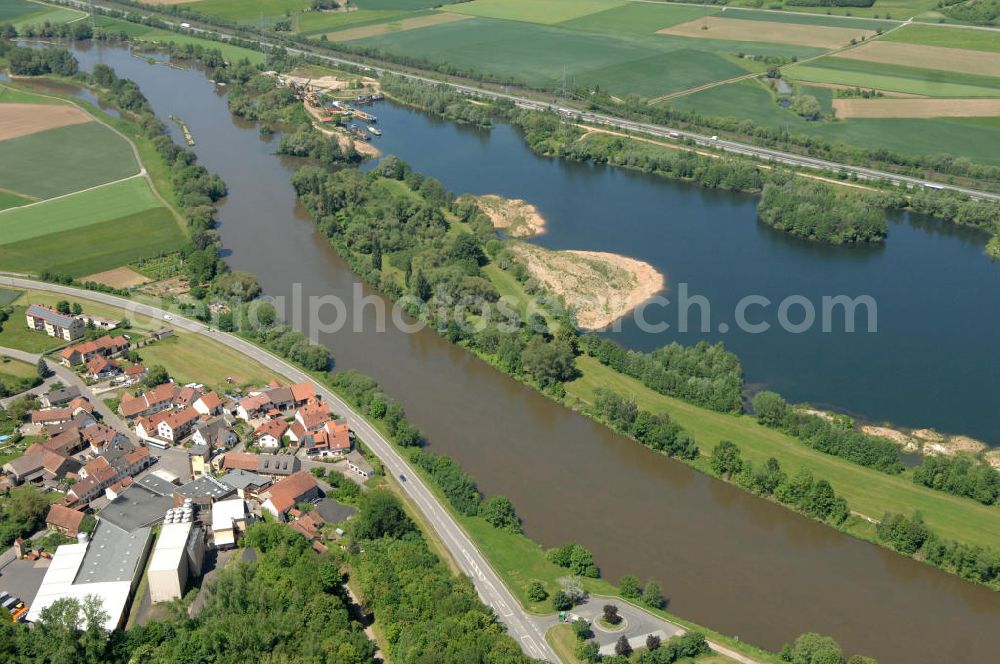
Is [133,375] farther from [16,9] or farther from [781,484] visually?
[16,9]

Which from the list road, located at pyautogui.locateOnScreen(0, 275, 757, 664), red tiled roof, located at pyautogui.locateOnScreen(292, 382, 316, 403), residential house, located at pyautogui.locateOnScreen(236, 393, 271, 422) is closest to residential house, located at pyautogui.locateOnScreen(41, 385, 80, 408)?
road, located at pyautogui.locateOnScreen(0, 275, 757, 664)

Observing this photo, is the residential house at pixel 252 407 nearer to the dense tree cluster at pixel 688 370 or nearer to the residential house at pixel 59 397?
the residential house at pixel 59 397

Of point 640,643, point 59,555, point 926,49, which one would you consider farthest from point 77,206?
point 926,49

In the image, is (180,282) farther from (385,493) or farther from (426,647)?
(426,647)

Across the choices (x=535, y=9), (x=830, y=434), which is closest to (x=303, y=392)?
(x=830, y=434)

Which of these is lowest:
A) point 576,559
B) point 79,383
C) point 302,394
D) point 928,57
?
point 576,559
